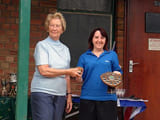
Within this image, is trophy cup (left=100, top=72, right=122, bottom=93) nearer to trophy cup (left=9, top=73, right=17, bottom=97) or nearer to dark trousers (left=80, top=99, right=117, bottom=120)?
dark trousers (left=80, top=99, right=117, bottom=120)

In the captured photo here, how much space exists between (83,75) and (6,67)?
1.97 meters

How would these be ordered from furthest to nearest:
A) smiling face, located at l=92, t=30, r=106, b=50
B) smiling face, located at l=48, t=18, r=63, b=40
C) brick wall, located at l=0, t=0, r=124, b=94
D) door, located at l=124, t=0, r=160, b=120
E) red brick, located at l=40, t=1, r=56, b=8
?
door, located at l=124, t=0, r=160, b=120
red brick, located at l=40, t=1, r=56, b=8
brick wall, located at l=0, t=0, r=124, b=94
smiling face, located at l=92, t=30, r=106, b=50
smiling face, located at l=48, t=18, r=63, b=40

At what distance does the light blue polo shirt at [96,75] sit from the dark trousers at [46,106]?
15.5 inches

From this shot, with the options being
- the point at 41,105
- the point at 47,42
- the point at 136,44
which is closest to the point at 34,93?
the point at 41,105

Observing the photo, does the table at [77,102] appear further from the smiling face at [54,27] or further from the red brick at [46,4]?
the red brick at [46,4]

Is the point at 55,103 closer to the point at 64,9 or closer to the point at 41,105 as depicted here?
the point at 41,105

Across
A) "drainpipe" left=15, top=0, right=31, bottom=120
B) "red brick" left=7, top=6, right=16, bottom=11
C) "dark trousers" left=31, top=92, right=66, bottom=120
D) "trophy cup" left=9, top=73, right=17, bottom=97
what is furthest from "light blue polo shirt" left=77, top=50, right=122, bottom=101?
"red brick" left=7, top=6, right=16, bottom=11

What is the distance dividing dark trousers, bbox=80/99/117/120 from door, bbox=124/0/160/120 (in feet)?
6.27

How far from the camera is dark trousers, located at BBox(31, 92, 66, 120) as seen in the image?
2.88 m

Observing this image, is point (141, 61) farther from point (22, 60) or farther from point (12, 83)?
point (22, 60)

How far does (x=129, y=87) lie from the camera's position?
5078 mm

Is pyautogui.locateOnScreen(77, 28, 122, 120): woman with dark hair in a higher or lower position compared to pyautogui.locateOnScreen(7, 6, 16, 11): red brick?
lower

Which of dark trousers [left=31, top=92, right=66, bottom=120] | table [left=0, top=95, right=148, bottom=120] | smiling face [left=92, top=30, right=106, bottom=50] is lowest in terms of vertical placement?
table [left=0, top=95, right=148, bottom=120]

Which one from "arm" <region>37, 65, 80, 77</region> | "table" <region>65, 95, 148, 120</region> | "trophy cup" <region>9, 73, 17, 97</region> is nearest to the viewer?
"arm" <region>37, 65, 80, 77</region>
